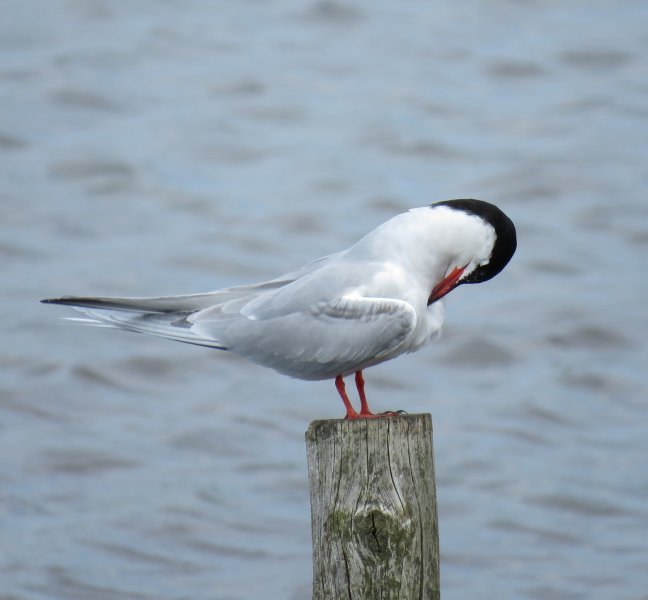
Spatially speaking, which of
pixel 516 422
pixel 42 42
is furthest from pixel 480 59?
pixel 516 422

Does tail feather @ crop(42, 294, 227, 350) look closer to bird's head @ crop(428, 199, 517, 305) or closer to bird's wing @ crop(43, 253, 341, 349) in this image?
bird's wing @ crop(43, 253, 341, 349)

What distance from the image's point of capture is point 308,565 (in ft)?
30.3

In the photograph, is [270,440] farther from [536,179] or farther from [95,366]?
[536,179]

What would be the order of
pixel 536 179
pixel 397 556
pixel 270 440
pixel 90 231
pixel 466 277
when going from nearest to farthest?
pixel 397 556, pixel 466 277, pixel 270 440, pixel 90 231, pixel 536 179

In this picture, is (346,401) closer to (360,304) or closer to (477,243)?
(360,304)

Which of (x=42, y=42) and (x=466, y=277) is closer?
(x=466, y=277)

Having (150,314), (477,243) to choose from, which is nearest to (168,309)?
(150,314)

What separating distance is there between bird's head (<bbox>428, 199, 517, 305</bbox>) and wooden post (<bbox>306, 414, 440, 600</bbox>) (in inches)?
31.9

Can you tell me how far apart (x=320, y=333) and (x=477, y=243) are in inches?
26.5

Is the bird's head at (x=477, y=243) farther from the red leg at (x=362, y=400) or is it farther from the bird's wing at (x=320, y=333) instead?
the red leg at (x=362, y=400)

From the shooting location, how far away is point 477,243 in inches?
177

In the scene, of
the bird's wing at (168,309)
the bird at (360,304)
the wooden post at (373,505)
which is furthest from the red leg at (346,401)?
the bird's wing at (168,309)

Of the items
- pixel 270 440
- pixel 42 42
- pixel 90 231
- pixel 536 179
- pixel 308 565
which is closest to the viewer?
pixel 308 565

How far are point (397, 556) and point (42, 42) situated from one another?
17664mm
